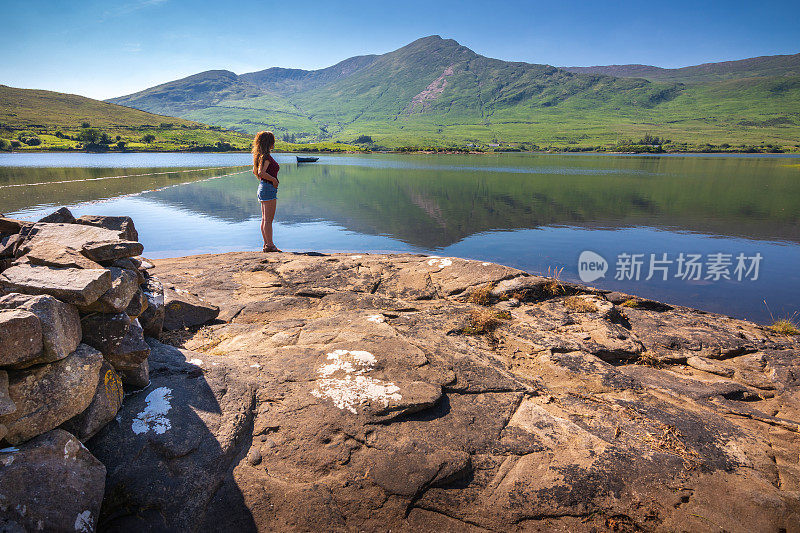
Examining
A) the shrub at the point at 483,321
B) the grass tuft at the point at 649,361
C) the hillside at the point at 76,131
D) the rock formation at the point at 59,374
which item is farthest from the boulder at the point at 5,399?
the hillside at the point at 76,131

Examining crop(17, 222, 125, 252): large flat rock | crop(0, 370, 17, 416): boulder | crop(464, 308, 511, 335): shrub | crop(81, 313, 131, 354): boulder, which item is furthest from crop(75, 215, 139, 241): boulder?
crop(464, 308, 511, 335): shrub

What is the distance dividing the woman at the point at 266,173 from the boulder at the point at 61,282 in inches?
329

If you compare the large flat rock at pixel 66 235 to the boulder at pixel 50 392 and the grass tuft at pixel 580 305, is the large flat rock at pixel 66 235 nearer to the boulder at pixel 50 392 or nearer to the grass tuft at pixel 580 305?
the boulder at pixel 50 392

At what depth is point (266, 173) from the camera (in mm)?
12766

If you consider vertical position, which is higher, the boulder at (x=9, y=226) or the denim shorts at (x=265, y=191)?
the denim shorts at (x=265, y=191)

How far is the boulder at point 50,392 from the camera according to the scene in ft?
10.6

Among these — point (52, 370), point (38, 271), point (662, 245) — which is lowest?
point (662, 245)

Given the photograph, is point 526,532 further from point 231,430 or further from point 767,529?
point 231,430

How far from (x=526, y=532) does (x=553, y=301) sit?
612 cm

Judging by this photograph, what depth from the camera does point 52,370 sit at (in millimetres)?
3514

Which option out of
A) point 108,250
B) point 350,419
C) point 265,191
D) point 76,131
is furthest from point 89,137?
point 350,419

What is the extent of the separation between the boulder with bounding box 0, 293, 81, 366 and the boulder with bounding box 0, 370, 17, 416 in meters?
0.22

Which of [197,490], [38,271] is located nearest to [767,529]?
[197,490]

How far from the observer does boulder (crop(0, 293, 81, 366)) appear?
3.42m
